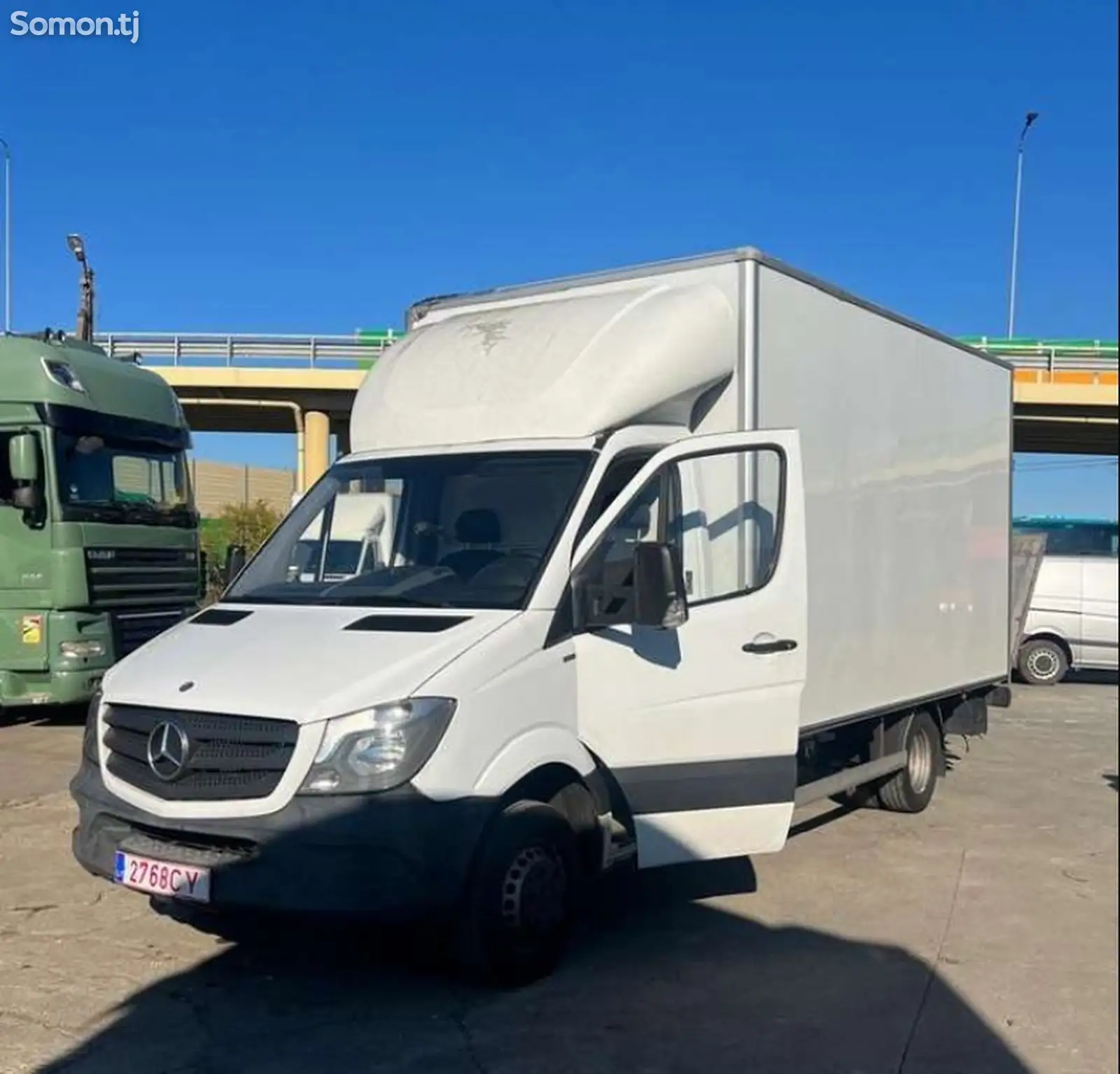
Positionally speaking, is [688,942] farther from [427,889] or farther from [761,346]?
[761,346]

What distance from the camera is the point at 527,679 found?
500 cm

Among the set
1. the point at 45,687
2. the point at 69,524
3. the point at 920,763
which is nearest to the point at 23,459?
the point at 69,524

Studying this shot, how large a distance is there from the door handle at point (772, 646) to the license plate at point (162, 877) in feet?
8.62

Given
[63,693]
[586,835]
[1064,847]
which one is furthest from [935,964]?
[63,693]

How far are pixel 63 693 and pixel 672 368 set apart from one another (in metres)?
7.70

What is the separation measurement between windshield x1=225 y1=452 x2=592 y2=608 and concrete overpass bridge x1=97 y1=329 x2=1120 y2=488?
1071 inches

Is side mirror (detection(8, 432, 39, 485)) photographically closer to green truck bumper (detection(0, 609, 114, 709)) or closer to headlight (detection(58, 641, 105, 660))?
Result: green truck bumper (detection(0, 609, 114, 709))

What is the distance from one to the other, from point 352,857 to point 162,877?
34.0 inches

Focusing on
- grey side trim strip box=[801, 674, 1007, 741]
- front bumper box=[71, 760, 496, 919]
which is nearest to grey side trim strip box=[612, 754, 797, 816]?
grey side trim strip box=[801, 674, 1007, 741]

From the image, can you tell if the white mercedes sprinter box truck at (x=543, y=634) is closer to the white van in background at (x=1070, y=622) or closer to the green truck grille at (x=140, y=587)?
the green truck grille at (x=140, y=587)

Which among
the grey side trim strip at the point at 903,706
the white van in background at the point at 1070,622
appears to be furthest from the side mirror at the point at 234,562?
the white van in background at the point at 1070,622

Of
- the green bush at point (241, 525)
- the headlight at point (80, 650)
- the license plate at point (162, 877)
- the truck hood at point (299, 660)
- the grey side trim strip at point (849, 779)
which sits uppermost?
the truck hood at point (299, 660)

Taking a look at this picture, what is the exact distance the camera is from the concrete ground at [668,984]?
4551 millimetres

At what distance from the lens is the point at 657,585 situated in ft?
16.9
